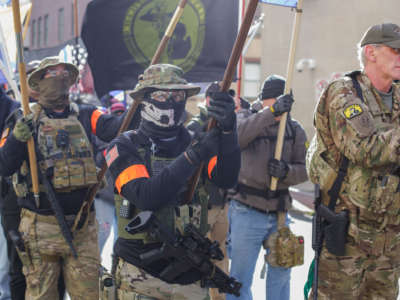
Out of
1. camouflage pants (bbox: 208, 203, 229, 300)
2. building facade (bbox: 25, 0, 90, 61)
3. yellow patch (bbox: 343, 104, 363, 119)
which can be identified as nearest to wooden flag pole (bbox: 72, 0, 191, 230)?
camouflage pants (bbox: 208, 203, 229, 300)

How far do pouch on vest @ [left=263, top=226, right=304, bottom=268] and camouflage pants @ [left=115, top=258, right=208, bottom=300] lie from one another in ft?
4.12

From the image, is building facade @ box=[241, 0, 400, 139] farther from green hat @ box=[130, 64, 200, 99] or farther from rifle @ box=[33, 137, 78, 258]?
green hat @ box=[130, 64, 200, 99]

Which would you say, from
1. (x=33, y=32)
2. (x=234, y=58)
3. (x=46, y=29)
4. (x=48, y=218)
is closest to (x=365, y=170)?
(x=234, y=58)

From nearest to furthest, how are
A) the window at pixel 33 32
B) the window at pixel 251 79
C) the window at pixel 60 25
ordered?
the window at pixel 251 79 < the window at pixel 60 25 < the window at pixel 33 32

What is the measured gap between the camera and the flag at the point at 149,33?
4.71m

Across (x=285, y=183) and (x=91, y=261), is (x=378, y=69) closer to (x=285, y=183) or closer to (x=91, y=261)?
(x=285, y=183)

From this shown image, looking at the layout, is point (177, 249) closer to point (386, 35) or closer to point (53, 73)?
point (386, 35)

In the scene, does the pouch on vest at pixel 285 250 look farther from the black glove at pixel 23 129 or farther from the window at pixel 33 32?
the window at pixel 33 32

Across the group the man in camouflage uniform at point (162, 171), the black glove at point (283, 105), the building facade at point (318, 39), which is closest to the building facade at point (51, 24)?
the building facade at point (318, 39)

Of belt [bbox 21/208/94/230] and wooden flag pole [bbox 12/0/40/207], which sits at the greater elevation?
wooden flag pole [bbox 12/0/40/207]

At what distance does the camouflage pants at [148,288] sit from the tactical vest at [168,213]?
0.19 m

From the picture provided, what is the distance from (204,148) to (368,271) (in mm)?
1192

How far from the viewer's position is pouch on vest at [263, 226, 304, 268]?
3.60m

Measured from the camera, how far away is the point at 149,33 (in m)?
4.80
